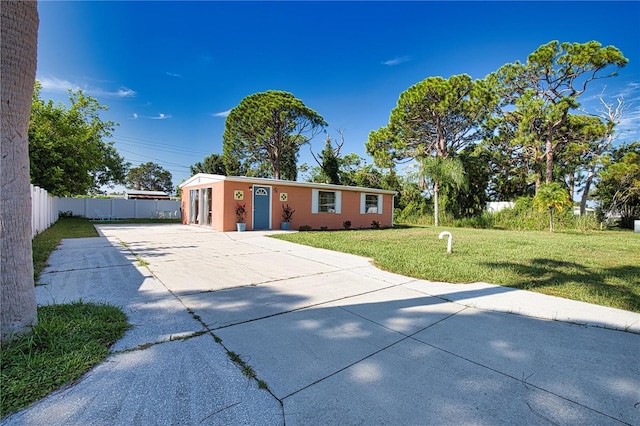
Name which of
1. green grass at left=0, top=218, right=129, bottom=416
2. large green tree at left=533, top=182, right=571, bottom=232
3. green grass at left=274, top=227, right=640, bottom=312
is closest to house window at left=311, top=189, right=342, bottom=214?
green grass at left=274, top=227, right=640, bottom=312

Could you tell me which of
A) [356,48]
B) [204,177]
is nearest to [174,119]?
[204,177]

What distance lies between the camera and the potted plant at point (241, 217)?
1232 cm

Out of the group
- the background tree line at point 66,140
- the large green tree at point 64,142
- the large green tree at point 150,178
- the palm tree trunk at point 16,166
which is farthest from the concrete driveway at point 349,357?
the large green tree at point 150,178

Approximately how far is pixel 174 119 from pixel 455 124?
2031 centimetres

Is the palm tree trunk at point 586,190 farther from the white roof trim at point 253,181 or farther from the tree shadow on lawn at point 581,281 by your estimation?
the tree shadow on lawn at point 581,281

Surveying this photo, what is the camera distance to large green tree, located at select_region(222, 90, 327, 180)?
2264 centimetres

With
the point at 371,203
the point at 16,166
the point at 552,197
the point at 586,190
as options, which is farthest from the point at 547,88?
the point at 16,166

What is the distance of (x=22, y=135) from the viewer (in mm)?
2158

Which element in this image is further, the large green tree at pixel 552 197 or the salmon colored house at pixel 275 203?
the large green tree at pixel 552 197

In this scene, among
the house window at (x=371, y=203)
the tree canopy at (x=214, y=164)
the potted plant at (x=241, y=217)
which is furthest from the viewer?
the tree canopy at (x=214, y=164)

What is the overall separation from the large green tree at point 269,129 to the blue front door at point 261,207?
11.0 metres

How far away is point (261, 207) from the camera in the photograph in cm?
1327

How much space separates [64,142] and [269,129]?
41.6 ft

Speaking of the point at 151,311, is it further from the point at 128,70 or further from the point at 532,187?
the point at 532,187
